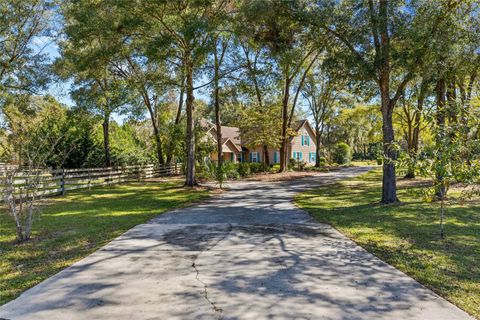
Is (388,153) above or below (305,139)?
below

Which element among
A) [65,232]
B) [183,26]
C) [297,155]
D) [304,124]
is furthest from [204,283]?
[304,124]

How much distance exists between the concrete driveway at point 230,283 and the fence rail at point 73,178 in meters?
2.79

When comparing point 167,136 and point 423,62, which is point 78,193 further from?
point 423,62

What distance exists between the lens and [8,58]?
1808 centimetres

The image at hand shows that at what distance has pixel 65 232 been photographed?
7.44 meters

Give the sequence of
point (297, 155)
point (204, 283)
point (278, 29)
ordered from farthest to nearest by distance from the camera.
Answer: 1. point (297, 155)
2. point (278, 29)
3. point (204, 283)

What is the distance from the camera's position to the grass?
4.43 m

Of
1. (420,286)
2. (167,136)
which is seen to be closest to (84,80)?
(167,136)

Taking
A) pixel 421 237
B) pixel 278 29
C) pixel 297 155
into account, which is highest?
pixel 278 29

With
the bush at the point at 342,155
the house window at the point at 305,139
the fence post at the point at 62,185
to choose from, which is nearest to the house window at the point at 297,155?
the house window at the point at 305,139

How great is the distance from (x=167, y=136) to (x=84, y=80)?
8.21 metres

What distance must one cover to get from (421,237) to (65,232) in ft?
24.3

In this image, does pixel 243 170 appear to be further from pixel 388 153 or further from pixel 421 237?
pixel 421 237

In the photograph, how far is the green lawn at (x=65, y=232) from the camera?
4.84m
